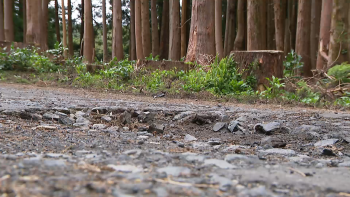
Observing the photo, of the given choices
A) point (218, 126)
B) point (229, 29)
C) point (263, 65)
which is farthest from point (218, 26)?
point (218, 126)

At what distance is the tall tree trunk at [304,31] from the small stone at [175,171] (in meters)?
10.9

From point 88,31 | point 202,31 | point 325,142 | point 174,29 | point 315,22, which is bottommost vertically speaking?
point 325,142

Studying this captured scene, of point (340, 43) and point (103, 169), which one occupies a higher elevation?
point (340, 43)

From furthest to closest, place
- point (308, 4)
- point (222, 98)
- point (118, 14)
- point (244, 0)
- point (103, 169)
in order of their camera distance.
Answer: point (244, 0) → point (118, 14) → point (308, 4) → point (222, 98) → point (103, 169)

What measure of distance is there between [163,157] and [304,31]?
425 inches

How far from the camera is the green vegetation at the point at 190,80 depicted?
20.4 feet

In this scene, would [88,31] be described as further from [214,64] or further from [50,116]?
[50,116]

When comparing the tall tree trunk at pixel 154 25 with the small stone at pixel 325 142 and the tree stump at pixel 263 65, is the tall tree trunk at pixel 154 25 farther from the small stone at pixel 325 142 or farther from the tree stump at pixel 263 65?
the small stone at pixel 325 142

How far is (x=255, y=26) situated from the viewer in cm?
977

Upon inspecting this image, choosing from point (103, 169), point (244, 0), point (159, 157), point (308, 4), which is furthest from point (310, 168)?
point (244, 0)

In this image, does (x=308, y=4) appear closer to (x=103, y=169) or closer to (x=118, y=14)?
(x=118, y=14)

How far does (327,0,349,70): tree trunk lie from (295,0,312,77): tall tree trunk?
10.6 ft

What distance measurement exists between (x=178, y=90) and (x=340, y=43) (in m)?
4.15

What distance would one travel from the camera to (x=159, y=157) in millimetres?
1771
